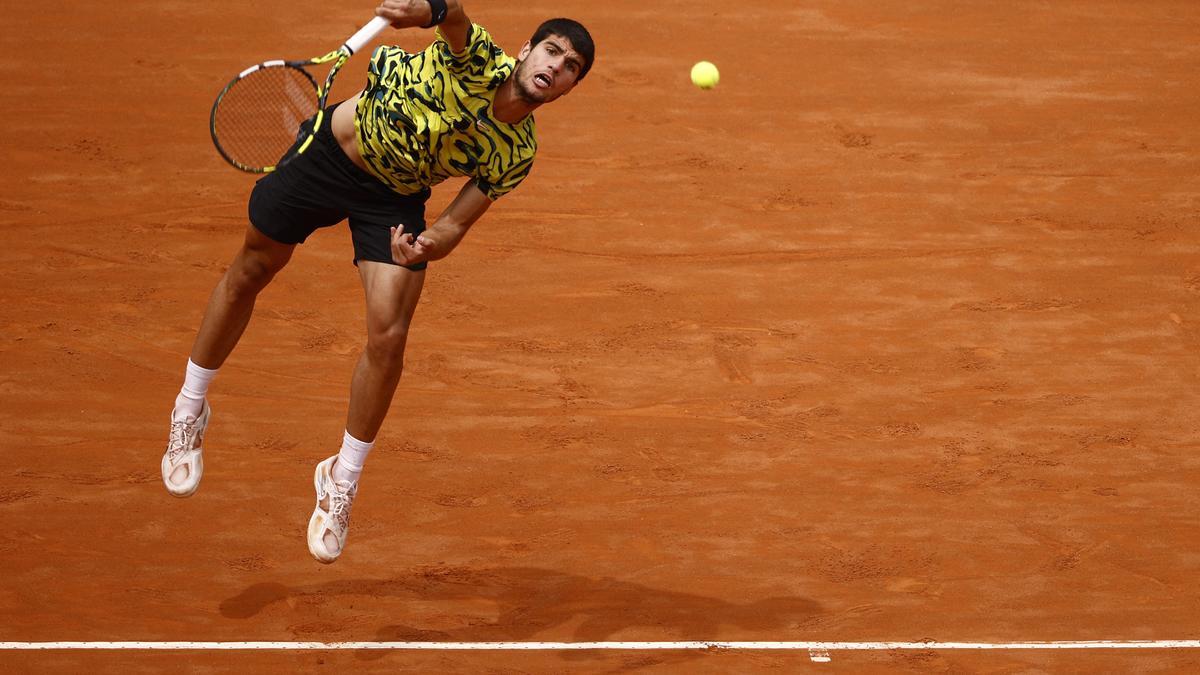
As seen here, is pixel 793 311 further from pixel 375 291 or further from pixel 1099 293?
pixel 375 291

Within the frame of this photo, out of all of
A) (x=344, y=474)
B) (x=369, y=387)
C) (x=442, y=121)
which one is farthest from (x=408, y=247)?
(x=344, y=474)

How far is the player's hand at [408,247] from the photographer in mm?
6492

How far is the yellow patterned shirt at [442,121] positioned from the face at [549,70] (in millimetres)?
151

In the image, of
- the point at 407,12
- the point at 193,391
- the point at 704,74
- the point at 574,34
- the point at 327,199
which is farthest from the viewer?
the point at 704,74

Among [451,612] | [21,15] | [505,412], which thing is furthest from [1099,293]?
[21,15]

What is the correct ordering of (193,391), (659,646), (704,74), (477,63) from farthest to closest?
1. (704,74)
2. (659,646)
3. (193,391)
4. (477,63)

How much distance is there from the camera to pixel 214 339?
721 cm

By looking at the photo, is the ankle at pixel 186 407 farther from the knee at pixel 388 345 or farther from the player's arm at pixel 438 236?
the player's arm at pixel 438 236

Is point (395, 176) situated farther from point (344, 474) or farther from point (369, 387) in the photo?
point (344, 474)

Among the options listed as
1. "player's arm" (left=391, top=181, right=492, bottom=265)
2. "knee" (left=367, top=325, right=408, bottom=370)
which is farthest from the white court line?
"player's arm" (left=391, top=181, right=492, bottom=265)

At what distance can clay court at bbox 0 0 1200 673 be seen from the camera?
8062 millimetres

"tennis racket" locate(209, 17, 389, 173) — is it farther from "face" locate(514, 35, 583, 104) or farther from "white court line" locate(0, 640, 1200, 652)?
"white court line" locate(0, 640, 1200, 652)

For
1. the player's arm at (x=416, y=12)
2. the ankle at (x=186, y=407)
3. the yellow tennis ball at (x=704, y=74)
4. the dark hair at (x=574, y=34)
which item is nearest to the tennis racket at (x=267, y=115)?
the player's arm at (x=416, y=12)

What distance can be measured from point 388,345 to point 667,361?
142 inches
